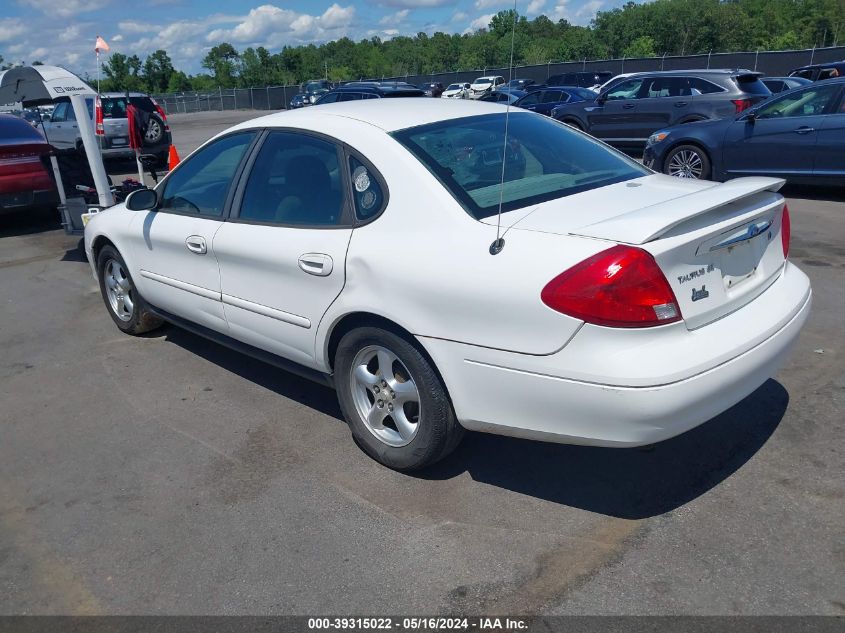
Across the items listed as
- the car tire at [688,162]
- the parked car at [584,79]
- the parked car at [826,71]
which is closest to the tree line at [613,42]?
the parked car at [584,79]

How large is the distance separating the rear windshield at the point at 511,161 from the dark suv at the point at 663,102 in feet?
34.6

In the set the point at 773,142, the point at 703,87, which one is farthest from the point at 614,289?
the point at 703,87

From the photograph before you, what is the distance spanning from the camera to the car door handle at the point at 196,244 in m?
4.31

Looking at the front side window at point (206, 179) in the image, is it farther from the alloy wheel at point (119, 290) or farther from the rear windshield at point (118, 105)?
the rear windshield at point (118, 105)

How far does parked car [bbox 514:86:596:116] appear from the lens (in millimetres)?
19633

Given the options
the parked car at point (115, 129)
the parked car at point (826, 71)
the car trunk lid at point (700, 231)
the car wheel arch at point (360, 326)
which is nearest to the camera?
the car trunk lid at point (700, 231)

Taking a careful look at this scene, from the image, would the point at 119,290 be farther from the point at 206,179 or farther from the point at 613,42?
the point at 613,42

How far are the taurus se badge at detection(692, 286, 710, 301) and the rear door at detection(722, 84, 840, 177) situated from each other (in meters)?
7.74

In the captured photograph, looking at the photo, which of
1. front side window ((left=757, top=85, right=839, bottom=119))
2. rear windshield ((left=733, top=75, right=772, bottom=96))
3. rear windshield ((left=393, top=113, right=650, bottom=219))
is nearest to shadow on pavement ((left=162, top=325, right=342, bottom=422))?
rear windshield ((left=393, top=113, right=650, bottom=219))

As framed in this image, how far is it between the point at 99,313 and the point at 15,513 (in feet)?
10.7

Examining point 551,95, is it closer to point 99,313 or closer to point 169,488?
point 99,313

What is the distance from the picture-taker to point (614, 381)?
8.79ft

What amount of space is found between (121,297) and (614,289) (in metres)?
4.19

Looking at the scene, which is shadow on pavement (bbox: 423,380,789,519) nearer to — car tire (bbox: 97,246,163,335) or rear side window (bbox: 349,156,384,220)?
rear side window (bbox: 349,156,384,220)
